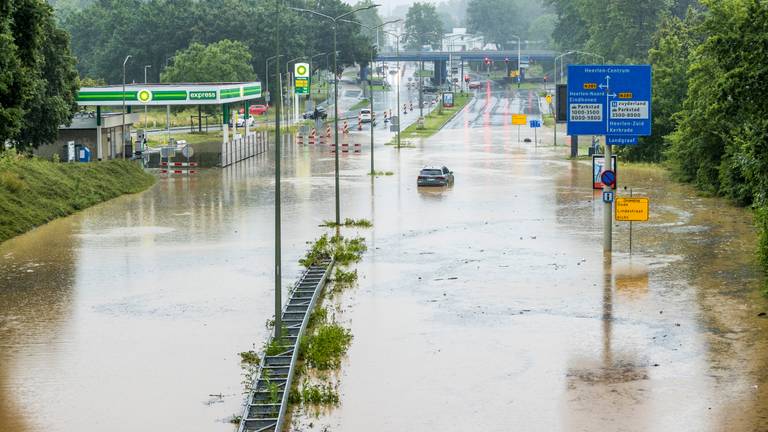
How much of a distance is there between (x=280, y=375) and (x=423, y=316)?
289 inches

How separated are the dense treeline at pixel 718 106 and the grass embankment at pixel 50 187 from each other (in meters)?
24.9

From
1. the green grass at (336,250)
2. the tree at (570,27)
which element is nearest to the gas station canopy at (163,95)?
the green grass at (336,250)

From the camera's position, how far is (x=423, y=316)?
3091 centimetres

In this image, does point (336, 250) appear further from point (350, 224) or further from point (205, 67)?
point (205, 67)

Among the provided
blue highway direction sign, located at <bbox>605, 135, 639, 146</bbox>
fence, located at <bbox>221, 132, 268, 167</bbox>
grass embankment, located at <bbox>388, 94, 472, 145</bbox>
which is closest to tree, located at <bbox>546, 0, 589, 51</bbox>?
grass embankment, located at <bbox>388, 94, 472, 145</bbox>

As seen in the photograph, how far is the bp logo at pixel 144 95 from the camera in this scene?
76.7m

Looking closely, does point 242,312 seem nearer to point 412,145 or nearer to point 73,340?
point 73,340

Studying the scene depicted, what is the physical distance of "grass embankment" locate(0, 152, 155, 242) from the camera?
4794 cm

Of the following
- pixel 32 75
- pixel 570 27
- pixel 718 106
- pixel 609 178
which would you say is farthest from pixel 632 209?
pixel 570 27

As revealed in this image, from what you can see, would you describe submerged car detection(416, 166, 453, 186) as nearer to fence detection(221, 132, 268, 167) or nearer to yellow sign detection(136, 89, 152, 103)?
fence detection(221, 132, 268, 167)

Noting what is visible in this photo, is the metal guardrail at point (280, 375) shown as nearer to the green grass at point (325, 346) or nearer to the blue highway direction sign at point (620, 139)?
the green grass at point (325, 346)

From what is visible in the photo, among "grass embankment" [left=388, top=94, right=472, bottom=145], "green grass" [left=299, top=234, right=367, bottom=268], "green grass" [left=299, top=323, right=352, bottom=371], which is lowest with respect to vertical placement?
"green grass" [left=299, top=323, right=352, bottom=371]

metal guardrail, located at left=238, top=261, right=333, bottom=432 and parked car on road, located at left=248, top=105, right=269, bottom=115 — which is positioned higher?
parked car on road, located at left=248, top=105, right=269, bottom=115

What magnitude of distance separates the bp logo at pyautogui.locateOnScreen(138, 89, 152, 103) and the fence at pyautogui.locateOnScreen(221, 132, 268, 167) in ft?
17.5
